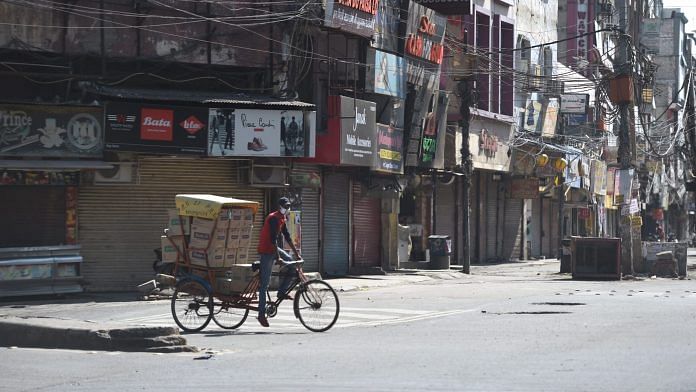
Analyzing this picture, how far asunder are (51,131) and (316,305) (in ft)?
34.0

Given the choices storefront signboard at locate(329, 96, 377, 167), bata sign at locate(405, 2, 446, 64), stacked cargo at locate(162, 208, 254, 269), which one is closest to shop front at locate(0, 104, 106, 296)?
stacked cargo at locate(162, 208, 254, 269)

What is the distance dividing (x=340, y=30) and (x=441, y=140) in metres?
8.38

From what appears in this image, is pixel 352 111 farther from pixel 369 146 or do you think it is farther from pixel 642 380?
pixel 642 380

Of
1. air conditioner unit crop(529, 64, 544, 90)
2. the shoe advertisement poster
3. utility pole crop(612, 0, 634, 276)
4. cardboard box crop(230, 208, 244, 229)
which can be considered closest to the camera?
cardboard box crop(230, 208, 244, 229)

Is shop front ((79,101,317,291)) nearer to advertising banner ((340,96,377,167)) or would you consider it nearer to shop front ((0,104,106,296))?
shop front ((0,104,106,296))

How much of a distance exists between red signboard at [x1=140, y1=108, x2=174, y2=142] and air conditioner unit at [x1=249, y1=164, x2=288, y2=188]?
9.63 ft

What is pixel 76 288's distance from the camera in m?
23.8

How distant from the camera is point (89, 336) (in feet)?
46.7

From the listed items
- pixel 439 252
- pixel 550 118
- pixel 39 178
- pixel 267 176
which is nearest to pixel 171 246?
pixel 39 178

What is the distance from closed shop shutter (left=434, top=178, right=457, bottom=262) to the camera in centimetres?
4197

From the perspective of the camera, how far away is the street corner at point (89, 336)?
45.7ft

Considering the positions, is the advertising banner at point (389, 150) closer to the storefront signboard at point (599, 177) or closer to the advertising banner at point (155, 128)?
the advertising banner at point (155, 128)

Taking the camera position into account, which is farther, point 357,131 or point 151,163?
point 357,131

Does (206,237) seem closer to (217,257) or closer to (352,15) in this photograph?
(217,257)
